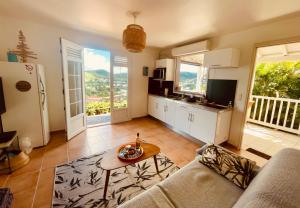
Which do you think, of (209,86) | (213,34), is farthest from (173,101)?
(213,34)

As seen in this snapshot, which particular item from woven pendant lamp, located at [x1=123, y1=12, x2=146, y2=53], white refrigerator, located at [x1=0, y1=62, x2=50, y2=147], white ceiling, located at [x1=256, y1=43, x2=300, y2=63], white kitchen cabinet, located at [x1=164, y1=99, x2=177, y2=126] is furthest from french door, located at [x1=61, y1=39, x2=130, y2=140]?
white ceiling, located at [x1=256, y1=43, x2=300, y2=63]

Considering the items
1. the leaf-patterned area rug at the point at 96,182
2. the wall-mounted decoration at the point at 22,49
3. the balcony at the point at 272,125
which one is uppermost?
the wall-mounted decoration at the point at 22,49

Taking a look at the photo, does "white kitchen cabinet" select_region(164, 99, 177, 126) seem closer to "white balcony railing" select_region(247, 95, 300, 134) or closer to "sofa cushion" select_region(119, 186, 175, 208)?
"sofa cushion" select_region(119, 186, 175, 208)

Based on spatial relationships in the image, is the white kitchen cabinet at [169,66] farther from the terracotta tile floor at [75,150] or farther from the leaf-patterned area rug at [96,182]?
the leaf-patterned area rug at [96,182]

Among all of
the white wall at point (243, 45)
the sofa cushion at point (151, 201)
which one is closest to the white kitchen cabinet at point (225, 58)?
the white wall at point (243, 45)

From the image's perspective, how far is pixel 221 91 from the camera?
319cm

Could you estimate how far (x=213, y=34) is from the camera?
10.1ft

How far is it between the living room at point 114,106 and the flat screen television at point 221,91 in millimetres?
48

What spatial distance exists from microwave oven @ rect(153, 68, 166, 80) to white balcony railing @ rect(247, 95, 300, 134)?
121 inches

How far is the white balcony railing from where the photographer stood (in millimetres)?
3842

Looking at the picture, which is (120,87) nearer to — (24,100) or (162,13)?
(24,100)

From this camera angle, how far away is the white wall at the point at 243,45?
2299 millimetres

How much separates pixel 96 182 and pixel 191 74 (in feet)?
11.5

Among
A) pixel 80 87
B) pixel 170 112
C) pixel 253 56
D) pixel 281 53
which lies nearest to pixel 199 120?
pixel 170 112
